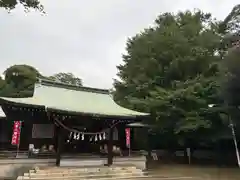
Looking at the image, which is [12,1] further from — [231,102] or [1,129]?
[231,102]

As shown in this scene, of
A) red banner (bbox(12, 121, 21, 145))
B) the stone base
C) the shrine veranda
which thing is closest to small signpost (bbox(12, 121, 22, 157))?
red banner (bbox(12, 121, 21, 145))

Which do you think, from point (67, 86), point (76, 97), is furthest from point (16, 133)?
point (67, 86)

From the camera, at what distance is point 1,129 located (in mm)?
→ 17656

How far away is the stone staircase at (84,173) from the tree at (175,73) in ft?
17.1

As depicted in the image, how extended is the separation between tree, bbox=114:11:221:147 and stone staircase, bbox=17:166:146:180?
521cm

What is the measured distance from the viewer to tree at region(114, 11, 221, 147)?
774 inches

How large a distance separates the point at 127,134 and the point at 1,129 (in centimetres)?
784

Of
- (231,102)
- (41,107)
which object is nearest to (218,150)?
(231,102)

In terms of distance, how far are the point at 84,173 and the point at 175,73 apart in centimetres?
1213

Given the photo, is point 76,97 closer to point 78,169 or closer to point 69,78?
point 78,169

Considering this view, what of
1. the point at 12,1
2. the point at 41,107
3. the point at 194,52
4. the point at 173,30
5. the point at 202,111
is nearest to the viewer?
the point at 12,1

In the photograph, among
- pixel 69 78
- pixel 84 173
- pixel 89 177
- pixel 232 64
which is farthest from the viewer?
pixel 69 78

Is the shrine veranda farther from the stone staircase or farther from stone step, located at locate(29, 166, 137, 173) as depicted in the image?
the stone staircase

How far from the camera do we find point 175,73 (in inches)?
906
